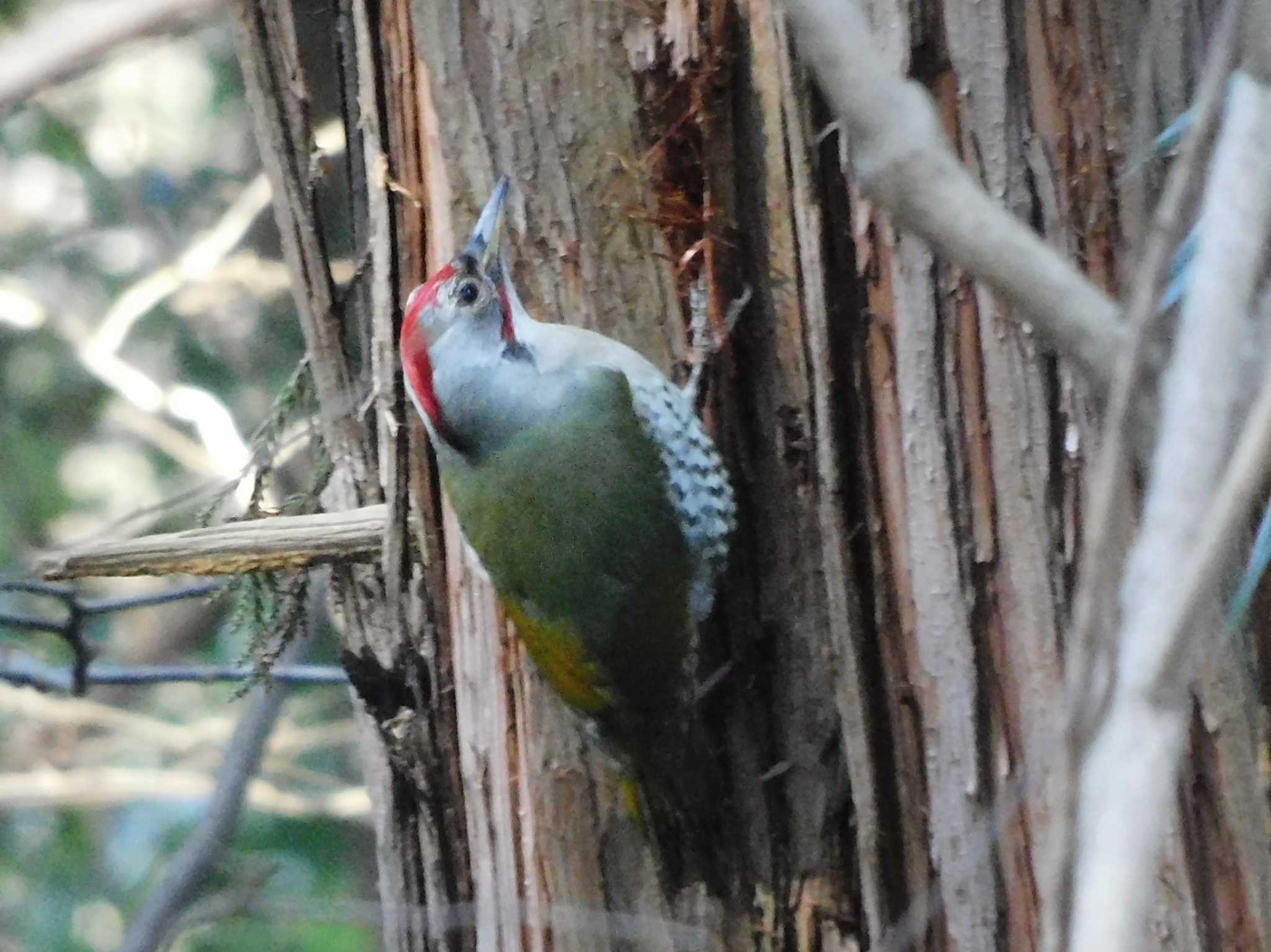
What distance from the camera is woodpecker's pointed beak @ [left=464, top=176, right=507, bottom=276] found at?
5.21 ft

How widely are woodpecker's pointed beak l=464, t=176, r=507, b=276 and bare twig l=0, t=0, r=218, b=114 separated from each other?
119 cm

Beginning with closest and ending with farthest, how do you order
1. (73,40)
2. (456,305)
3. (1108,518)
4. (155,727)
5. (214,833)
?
1. (73,40)
2. (1108,518)
3. (456,305)
4. (214,833)
5. (155,727)

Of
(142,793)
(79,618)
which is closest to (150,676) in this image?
(79,618)

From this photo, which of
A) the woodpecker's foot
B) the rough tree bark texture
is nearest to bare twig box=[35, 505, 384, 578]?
the rough tree bark texture

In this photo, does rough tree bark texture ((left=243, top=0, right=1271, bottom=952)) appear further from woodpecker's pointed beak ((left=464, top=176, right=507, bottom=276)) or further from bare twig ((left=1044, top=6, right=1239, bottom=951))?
bare twig ((left=1044, top=6, right=1239, bottom=951))

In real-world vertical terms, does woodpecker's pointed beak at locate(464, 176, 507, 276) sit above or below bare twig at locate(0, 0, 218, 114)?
above

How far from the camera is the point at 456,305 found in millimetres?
1718

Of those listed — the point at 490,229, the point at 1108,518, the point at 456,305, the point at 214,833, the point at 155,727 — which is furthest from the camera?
the point at 155,727

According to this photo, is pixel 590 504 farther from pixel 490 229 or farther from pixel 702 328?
pixel 490 229

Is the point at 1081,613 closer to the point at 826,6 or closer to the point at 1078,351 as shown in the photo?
the point at 1078,351

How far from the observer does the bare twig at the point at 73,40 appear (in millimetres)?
392

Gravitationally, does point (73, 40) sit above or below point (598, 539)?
below

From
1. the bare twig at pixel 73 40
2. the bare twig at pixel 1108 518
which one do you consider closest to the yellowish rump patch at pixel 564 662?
the bare twig at pixel 1108 518

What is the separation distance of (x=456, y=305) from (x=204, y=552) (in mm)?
441
